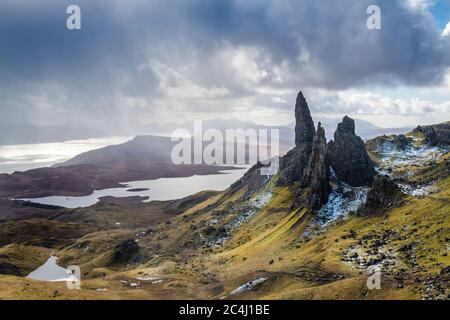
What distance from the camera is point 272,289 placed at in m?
60.6

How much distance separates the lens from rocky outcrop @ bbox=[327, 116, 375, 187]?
106 metres

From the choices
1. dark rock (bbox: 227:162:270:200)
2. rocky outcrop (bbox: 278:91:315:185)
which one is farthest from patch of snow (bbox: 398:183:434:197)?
dark rock (bbox: 227:162:270:200)

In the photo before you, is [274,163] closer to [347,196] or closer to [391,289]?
[347,196]

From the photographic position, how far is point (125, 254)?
11525cm

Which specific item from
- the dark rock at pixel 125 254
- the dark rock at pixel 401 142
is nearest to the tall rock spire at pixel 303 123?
the dark rock at pixel 401 142

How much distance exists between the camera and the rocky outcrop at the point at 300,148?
127250mm

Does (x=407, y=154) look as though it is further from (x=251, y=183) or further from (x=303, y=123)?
(x=251, y=183)

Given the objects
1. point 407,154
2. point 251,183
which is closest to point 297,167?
point 251,183

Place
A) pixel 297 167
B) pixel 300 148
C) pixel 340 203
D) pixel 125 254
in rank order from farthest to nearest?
pixel 300 148
pixel 297 167
pixel 125 254
pixel 340 203

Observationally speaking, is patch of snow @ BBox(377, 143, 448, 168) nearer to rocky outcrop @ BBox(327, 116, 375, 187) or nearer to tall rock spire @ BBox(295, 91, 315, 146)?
rocky outcrop @ BBox(327, 116, 375, 187)

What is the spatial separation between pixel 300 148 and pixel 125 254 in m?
63.5

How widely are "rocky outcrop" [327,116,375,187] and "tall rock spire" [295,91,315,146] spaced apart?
22070 millimetres

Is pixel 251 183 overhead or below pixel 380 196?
below

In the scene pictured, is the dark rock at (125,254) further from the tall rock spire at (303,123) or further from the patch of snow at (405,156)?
the patch of snow at (405,156)
